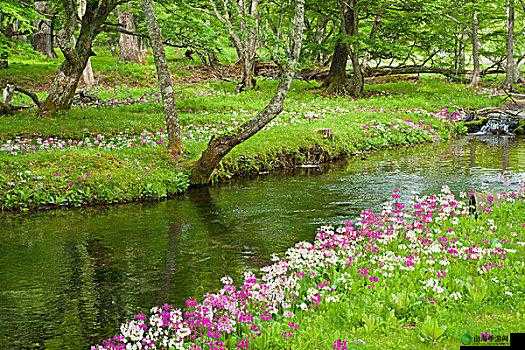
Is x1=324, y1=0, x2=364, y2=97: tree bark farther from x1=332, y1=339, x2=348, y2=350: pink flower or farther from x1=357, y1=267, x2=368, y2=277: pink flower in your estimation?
x1=332, y1=339, x2=348, y2=350: pink flower

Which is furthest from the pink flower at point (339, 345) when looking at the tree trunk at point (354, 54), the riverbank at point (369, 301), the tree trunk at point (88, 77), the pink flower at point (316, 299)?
the tree trunk at point (88, 77)

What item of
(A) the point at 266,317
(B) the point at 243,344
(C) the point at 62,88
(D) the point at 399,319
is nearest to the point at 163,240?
(A) the point at 266,317

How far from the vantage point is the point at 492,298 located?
27.1 feet

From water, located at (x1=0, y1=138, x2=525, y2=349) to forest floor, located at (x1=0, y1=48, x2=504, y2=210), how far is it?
3.20 feet

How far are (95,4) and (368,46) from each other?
57.6 feet

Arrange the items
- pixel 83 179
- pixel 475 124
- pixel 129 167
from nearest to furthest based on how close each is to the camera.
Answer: pixel 83 179 → pixel 129 167 → pixel 475 124

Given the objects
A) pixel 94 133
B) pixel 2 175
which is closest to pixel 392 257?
pixel 2 175

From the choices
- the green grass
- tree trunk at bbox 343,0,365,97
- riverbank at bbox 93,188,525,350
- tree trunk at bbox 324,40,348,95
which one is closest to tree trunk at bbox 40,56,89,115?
the green grass

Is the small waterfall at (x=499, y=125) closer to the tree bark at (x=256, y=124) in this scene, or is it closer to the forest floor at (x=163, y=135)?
the forest floor at (x=163, y=135)

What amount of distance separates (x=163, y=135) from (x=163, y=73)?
184 inches

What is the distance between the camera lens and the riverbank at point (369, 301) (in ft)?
24.2

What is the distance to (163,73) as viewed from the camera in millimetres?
18625

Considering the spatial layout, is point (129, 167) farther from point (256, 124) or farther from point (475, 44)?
point (475, 44)

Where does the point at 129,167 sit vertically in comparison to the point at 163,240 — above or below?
above
